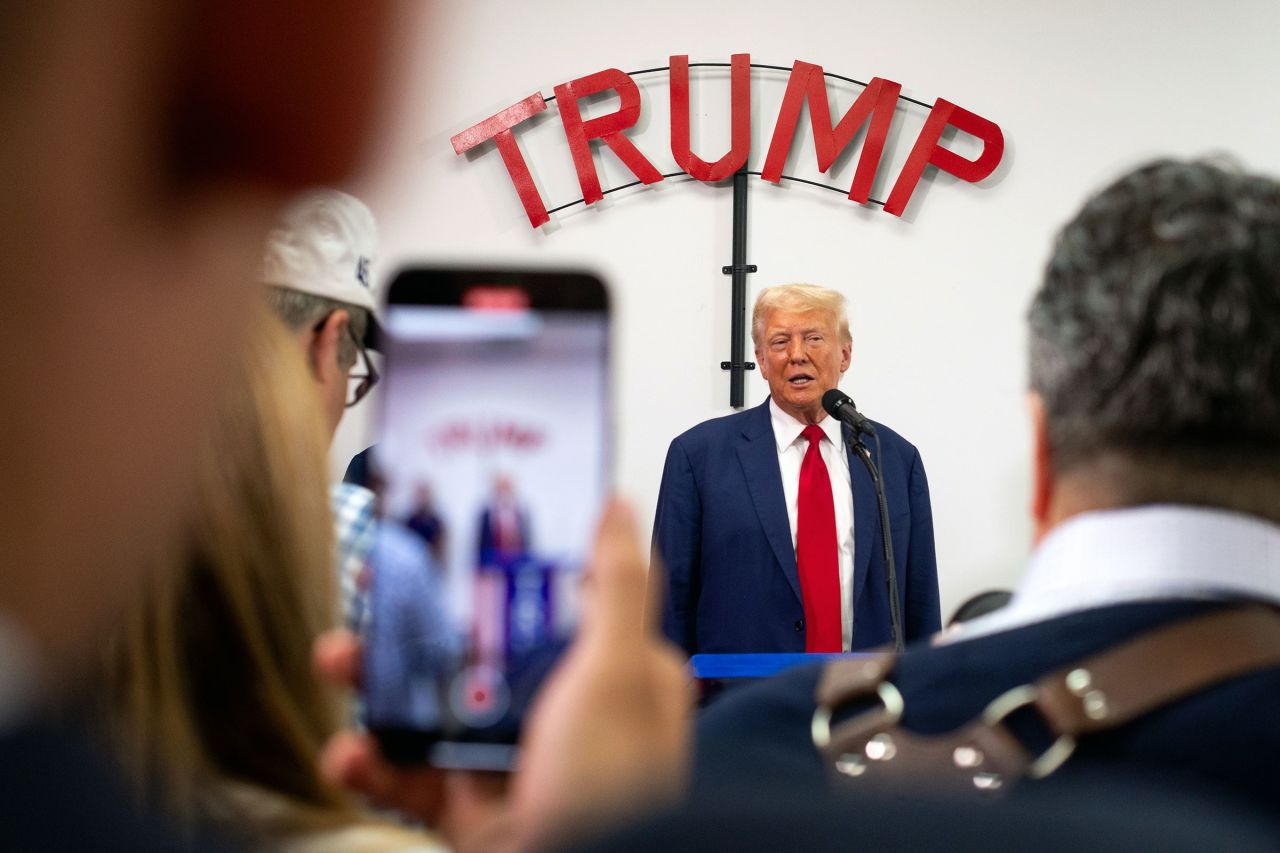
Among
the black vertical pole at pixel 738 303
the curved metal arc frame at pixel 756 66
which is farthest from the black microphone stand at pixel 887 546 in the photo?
the curved metal arc frame at pixel 756 66

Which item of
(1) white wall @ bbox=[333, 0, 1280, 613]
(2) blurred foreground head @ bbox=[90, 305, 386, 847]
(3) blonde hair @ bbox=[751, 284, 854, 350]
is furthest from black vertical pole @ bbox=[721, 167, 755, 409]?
(2) blurred foreground head @ bbox=[90, 305, 386, 847]

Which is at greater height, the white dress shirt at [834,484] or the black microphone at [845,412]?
the black microphone at [845,412]

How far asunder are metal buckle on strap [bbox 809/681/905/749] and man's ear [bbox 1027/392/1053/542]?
0.24 m

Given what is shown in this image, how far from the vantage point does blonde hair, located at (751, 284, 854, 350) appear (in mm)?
3418

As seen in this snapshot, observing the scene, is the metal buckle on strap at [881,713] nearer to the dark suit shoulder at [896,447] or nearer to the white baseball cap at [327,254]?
the white baseball cap at [327,254]

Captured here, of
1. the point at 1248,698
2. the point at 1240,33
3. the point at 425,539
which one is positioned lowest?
the point at 1248,698

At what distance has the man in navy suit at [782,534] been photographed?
306cm

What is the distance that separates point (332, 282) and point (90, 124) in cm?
101

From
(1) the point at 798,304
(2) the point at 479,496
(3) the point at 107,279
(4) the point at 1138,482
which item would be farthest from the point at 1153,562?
(1) the point at 798,304

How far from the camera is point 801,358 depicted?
10.8 feet

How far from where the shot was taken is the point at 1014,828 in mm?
229

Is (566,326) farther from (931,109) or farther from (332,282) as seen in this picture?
(931,109)

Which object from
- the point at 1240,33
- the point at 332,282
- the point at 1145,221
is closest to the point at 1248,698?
the point at 1145,221

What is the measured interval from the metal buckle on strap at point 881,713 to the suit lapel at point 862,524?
227 cm
